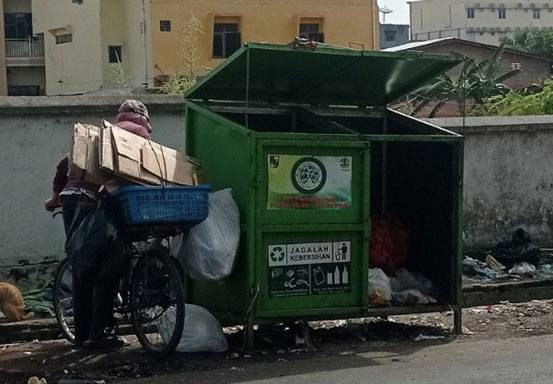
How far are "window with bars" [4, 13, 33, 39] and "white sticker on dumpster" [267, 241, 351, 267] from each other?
4858 cm

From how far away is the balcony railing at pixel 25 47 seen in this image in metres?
53.2

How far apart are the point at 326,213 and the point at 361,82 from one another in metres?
1.43

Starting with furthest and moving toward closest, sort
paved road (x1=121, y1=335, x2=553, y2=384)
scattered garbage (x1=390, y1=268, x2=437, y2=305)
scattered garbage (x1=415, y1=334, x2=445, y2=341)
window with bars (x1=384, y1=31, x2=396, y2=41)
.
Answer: window with bars (x1=384, y1=31, x2=396, y2=41), scattered garbage (x1=390, y1=268, x2=437, y2=305), scattered garbage (x1=415, y1=334, x2=445, y2=341), paved road (x1=121, y1=335, x2=553, y2=384)

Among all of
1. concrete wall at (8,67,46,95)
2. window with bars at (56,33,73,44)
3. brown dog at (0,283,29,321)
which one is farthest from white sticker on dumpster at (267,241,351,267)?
concrete wall at (8,67,46,95)

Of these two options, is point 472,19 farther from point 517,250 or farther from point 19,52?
point 517,250

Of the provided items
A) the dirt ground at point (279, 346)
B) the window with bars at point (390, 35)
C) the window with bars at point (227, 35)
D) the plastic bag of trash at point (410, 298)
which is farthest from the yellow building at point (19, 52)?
the window with bars at point (390, 35)

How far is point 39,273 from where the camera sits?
973cm

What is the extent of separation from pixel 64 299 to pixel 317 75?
2744 mm

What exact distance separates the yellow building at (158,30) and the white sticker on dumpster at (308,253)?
3722cm

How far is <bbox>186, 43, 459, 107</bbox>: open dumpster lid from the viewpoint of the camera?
7.75 meters

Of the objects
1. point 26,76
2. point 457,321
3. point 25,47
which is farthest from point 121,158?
point 26,76

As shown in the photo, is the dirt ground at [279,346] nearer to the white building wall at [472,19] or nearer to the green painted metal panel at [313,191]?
the green painted metal panel at [313,191]

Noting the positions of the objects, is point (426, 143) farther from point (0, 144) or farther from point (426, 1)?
point (426, 1)

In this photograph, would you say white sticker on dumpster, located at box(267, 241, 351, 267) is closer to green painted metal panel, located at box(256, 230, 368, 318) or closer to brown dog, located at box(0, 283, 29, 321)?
green painted metal panel, located at box(256, 230, 368, 318)
